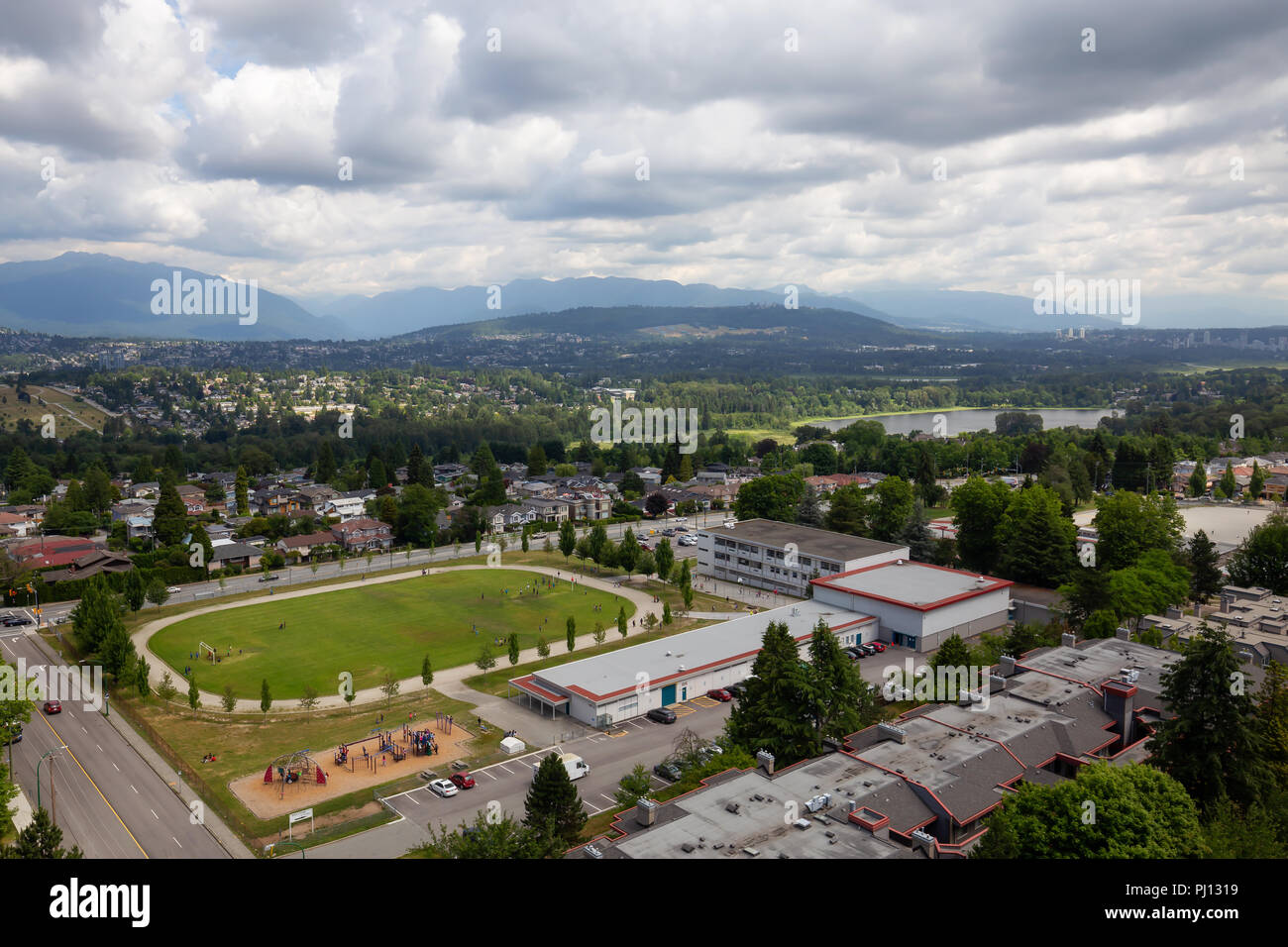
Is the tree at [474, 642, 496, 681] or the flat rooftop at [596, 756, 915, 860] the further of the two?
the tree at [474, 642, 496, 681]

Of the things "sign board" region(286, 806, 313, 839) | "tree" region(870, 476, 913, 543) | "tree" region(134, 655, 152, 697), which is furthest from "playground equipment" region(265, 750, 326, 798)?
"tree" region(870, 476, 913, 543)

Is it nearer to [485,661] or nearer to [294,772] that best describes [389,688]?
[485,661]

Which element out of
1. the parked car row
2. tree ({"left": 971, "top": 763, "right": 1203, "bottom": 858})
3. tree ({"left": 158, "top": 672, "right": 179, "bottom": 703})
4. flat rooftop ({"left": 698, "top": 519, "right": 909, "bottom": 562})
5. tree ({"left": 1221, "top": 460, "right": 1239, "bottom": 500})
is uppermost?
tree ({"left": 1221, "top": 460, "right": 1239, "bottom": 500})

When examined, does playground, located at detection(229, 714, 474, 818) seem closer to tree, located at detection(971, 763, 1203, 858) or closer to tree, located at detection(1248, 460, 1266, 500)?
tree, located at detection(971, 763, 1203, 858)

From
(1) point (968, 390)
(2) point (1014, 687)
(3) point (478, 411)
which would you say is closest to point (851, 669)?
(2) point (1014, 687)

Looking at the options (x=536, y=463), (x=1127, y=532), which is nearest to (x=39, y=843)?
(x=1127, y=532)

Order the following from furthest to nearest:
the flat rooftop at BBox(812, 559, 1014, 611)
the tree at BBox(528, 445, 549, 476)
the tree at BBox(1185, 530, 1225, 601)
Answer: the tree at BBox(528, 445, 549, 476), the tree at BBox(1185, 530, 1225, 601), the flat rooftop at BBox(812, 559, 1014, 611)

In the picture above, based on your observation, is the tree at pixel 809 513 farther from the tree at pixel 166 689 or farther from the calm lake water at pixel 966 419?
the calm lake water at pixel 966 419
